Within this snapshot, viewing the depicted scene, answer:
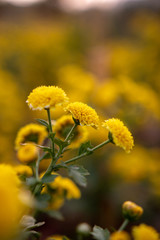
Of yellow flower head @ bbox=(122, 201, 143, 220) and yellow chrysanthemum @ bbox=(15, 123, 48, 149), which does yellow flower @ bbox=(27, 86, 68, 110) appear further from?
yellow flower head @ bbox=(122, 201, 143, 220)

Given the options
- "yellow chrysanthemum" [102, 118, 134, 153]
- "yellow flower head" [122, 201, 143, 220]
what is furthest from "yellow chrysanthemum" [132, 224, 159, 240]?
"yellow chrysanthemum" [102, 118, 134, 153]

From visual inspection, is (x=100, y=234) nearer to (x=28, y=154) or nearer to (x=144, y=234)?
(x=144, y=234)

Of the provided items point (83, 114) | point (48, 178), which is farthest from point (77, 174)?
point (83, 114)

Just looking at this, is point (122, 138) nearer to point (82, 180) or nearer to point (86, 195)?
point (82, 180)

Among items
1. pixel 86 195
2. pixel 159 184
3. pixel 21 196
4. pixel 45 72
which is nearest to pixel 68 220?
pixel 86 195

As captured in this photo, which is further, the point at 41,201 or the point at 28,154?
the point at 28,154

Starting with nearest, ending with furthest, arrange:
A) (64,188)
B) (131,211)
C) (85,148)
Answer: (85,148) → (131,211) → (64,188)
